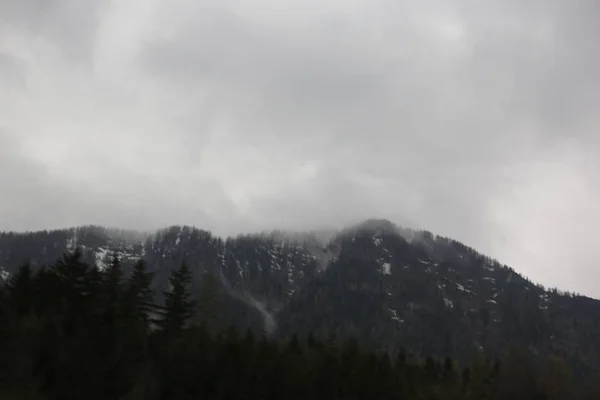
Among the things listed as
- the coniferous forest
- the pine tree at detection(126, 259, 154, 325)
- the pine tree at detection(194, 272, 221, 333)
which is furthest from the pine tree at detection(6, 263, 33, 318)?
the pine tree at detection(194, 272, 221, 333)

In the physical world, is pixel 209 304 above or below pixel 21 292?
above

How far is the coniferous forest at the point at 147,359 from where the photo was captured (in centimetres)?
5044

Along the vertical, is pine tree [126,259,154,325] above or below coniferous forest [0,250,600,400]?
above

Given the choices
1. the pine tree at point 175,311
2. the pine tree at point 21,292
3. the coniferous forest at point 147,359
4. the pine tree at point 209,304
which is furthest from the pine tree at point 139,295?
the pine tree at point 209,304

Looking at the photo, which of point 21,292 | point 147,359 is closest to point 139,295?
point 147,359

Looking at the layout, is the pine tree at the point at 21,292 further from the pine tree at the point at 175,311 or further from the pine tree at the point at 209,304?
the pine tree at the point at 209,304

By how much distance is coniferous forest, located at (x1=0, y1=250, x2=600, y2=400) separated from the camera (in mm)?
50438

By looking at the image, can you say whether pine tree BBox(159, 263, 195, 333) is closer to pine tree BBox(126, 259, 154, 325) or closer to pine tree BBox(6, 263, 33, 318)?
pine tree BBox(126, 259, 154, 325)

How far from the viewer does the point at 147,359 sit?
59.1m

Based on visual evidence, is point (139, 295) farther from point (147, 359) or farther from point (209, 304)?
point (209, 304)

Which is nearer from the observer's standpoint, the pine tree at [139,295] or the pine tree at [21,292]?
the pine tree at [21,292]

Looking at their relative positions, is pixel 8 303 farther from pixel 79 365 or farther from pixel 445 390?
pixel 445 390

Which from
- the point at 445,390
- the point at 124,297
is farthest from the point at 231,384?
the point at 445,390

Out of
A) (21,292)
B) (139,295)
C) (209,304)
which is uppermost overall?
(209,304)
